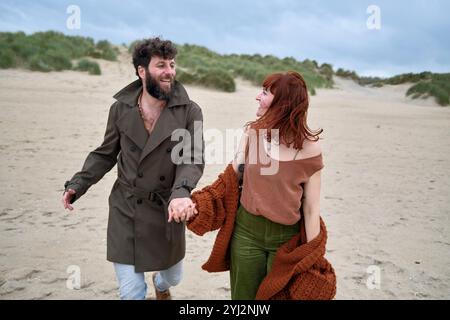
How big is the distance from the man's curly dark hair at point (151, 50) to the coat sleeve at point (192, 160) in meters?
0.39

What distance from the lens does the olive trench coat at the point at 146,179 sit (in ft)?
9.31

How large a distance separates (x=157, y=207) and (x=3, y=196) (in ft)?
12.5

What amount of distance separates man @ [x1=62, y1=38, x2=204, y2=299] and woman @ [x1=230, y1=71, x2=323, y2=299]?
51cm

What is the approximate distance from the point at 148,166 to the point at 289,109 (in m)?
1.03

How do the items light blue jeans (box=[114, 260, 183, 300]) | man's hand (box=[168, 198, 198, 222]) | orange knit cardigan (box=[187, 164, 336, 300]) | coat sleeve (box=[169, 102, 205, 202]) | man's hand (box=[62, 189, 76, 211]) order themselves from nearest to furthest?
1. orange knit cardigan (box=[187, 164, 336, 300])
2. man's hand (box=[168, 198, 198, 222])
3. coat sleeve (box=[169, 102, 205, 202])
4. light blue jeans (box=[114, 260, 183, 300])
5. man's hand (box=[62, 189, 76, 211])

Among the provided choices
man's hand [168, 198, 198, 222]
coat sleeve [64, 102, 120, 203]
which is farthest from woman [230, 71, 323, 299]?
coat sleeve [64, 102, 120, 203]

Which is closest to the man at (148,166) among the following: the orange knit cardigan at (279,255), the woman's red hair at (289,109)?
the orange knit cardigan at (279,255)

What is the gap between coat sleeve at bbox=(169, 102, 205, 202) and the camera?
2654 millimetres

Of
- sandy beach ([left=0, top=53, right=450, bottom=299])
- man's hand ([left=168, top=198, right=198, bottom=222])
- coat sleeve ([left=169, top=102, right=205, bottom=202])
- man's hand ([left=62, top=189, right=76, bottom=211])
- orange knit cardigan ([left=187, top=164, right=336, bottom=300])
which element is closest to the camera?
orange knit cardigan ([left=187, top=164, right=336, bottom=300])

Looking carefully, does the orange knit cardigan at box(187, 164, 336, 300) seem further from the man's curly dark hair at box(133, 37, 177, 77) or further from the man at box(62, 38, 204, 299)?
the man's curly dark hair at box(133, 37, 177, 77)

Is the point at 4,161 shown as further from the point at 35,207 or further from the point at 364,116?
the point at 364,116

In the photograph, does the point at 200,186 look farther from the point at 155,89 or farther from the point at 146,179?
the point at 155,89

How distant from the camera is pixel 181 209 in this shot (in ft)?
8.05

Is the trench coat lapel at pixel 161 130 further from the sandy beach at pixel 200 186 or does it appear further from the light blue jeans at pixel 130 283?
the sandy beach at pixel 200 186
